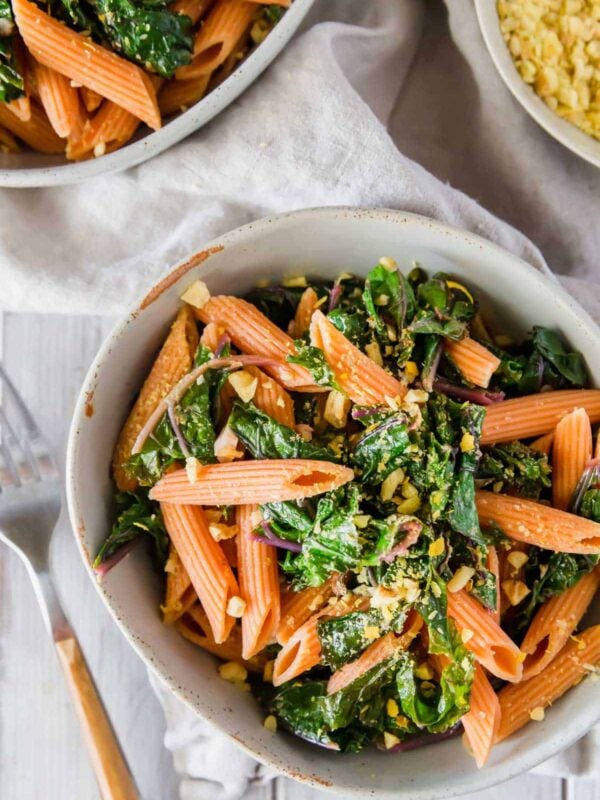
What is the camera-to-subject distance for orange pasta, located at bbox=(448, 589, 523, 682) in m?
1.36

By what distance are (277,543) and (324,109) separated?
765 mm

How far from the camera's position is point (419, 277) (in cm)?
156

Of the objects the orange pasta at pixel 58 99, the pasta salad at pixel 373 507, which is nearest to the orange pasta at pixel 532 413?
the pasta salad at pixel 373 507

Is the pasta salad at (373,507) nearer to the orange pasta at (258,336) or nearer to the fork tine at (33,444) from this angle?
the orange pasta at (258,336)

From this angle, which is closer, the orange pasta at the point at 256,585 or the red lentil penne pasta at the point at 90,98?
the orange pasta at the point at 256,585

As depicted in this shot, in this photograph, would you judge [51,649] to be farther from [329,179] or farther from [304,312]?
[329,179]

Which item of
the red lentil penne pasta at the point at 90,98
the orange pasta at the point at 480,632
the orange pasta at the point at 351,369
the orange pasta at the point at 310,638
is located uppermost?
the red lentil penne pasta at the point at 90,98

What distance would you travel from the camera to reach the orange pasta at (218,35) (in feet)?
5.11

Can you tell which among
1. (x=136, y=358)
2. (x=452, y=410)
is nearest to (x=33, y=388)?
(x=136, y=358)

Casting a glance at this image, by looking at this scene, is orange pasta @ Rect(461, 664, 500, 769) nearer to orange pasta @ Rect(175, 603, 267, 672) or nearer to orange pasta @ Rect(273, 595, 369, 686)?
orange pasta @ Rect(273, 595, 369, 686)

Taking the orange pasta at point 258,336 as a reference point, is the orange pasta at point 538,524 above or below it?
below

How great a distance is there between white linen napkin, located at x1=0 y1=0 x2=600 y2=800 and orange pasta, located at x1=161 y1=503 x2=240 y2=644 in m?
0.47

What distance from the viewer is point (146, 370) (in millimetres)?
1568

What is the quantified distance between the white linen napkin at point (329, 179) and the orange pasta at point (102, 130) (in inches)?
4.8
